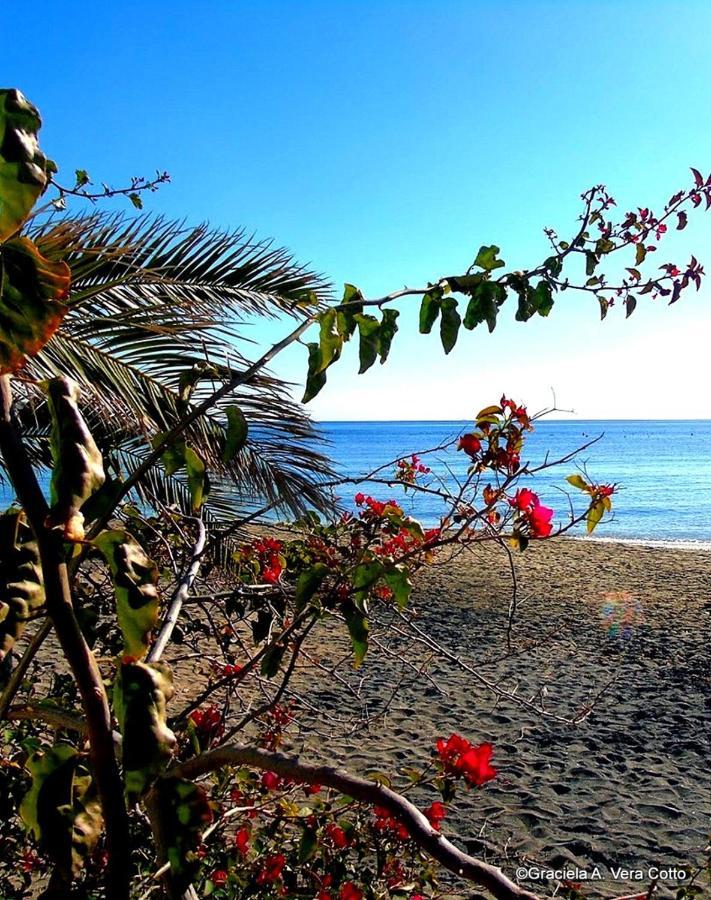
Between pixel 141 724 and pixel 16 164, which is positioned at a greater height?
pixel 16 164

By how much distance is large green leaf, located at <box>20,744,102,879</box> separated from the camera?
632 mm

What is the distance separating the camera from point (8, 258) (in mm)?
503

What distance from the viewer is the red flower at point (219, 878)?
1932mm

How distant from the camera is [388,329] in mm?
1136

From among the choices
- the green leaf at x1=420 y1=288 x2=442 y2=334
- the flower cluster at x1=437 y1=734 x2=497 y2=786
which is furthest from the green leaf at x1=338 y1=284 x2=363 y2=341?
the flower cluster at x1=437 y1=734 x2=497 y2=786

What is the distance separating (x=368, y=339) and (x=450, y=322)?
0.65ft

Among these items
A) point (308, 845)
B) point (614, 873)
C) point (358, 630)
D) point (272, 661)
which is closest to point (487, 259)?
point (358, 630)

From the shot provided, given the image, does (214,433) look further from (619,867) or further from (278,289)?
(619,867)

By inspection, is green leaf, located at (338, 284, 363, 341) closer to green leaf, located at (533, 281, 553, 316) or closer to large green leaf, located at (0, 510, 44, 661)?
green leaf, located at (533, 281, 553, 316)

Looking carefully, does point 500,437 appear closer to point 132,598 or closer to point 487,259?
point 487,259

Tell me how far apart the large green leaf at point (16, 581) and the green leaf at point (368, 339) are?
571 mm

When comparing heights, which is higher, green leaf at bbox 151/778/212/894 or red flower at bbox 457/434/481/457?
red flower at bbox 457/434/481/457

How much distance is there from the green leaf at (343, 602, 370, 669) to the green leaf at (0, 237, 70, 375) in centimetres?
65

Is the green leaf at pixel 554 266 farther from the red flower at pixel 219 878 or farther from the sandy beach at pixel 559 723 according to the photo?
the red flower at pixel 219 878
